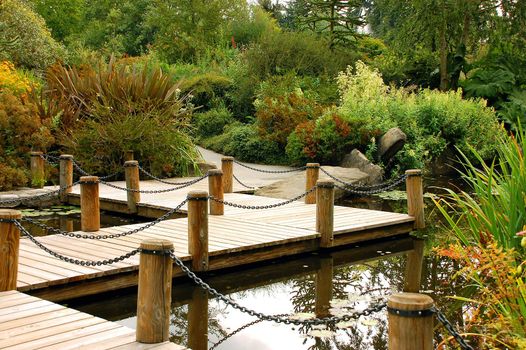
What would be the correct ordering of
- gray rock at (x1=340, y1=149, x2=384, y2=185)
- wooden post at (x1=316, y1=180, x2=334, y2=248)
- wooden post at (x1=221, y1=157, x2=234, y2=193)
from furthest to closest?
gray rock at (x1=340, y1=149, x2=384, y2=185) < wooden post at (x1=221, y1=157, x2=234, y2=193) < wooden post at (x1=316, y1=180, x2=334, y2=248)

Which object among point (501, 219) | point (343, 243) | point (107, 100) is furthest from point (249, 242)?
point (107, 100)

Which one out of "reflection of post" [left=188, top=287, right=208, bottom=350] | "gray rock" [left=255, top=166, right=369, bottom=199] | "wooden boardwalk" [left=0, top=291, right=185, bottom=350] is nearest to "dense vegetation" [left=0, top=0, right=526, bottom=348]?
"gray rock" [left=255, top=166, right=369, bottom=199]

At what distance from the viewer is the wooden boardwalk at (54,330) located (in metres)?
4.34

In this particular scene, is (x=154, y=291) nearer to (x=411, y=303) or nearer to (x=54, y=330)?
(x=54, y=330)

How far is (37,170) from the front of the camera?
40.7 feet

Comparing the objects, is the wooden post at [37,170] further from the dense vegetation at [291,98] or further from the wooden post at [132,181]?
the wooden post at [132,181]

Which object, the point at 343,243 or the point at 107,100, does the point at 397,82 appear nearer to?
the point at 107,100

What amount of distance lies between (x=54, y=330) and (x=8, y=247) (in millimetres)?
1082

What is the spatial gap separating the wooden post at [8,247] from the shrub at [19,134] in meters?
6.94

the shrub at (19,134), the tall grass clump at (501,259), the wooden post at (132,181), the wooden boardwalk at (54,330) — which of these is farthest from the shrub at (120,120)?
the tall grass clump at (501,259)

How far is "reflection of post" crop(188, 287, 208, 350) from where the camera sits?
538 cm

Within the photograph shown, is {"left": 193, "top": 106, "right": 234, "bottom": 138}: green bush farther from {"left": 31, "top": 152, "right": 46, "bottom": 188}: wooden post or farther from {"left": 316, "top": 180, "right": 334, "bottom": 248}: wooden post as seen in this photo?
{"left": 316, "top": 180, "right": 334, "bottom": 248}: wooden post

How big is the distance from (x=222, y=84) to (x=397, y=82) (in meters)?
6.18

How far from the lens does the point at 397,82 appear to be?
23.6 metres
